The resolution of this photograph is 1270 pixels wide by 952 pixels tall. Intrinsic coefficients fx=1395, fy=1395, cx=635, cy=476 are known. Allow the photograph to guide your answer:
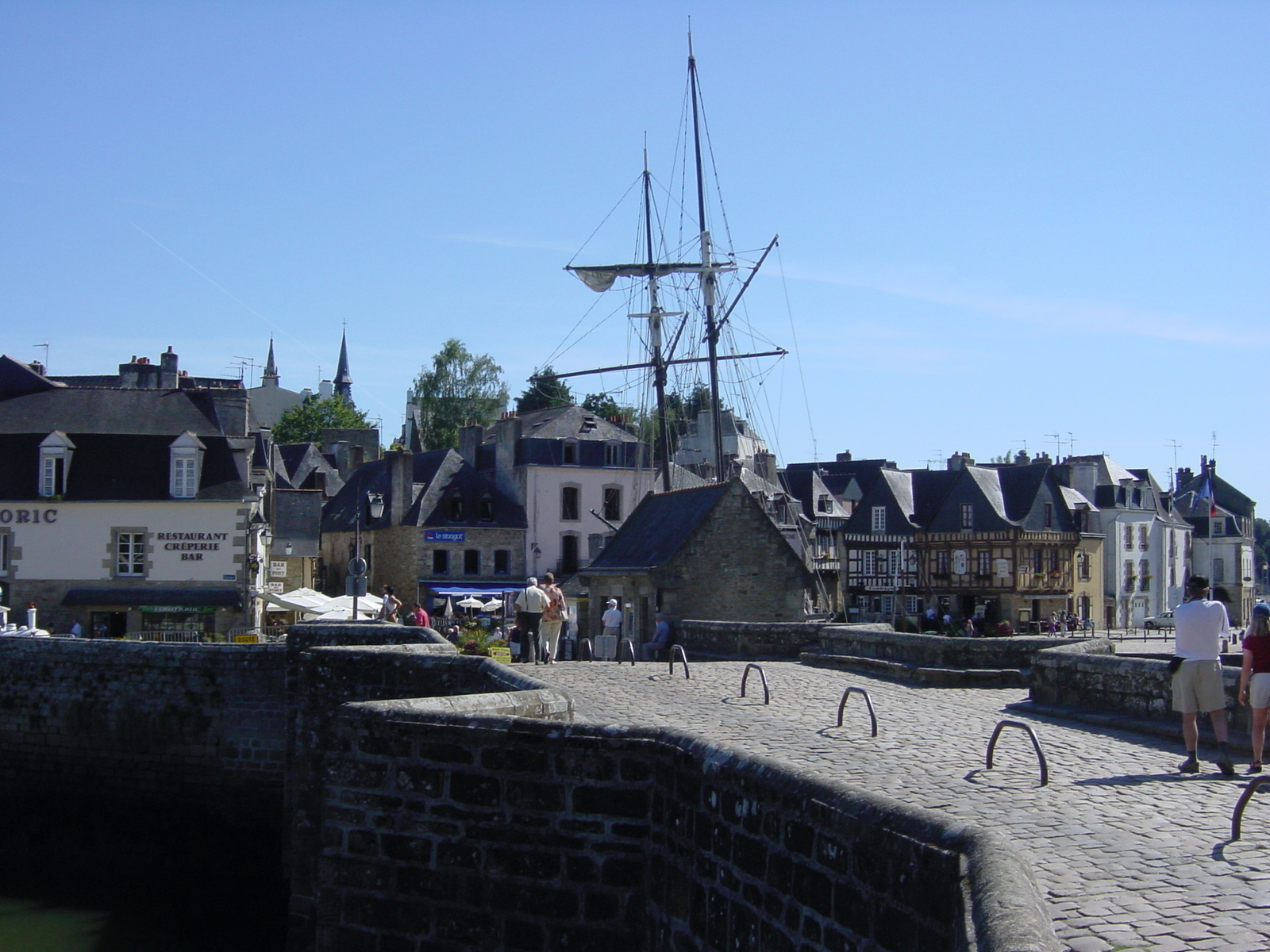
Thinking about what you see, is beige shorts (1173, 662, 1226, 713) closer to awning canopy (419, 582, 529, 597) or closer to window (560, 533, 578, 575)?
awning canopy (419, 582, 529, 597)

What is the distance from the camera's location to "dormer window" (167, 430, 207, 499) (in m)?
35.1

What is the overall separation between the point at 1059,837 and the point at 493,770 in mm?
2984

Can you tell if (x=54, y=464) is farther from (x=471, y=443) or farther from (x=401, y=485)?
(x=471, y=443)

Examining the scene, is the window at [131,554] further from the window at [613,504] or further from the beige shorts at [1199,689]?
the beige shorts at [1199,689]

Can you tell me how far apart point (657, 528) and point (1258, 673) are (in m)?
23.8

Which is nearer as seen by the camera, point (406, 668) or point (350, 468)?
point (406, 668)

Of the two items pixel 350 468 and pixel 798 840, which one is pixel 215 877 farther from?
pixel 350 468

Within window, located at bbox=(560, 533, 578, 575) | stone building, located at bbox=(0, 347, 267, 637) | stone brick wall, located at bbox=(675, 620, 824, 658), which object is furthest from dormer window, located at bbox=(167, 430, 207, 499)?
window, located at bbox=(560, 533, 578, 575)

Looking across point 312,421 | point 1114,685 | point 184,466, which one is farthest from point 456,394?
point 1114,685

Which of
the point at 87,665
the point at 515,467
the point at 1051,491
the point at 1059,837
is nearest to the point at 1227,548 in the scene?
the point at 1051,491

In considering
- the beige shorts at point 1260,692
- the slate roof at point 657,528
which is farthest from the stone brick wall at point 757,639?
the beige shorts at point 1260,692

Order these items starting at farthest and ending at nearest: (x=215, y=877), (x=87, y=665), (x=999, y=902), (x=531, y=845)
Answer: (x=87, y=665) < (x=215, y=877) < (x=531, y=845) < (x=999, y=902)

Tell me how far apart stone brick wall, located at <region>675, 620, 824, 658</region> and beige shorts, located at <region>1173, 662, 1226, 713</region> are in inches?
→ 496

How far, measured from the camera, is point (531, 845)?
756 centimetres
